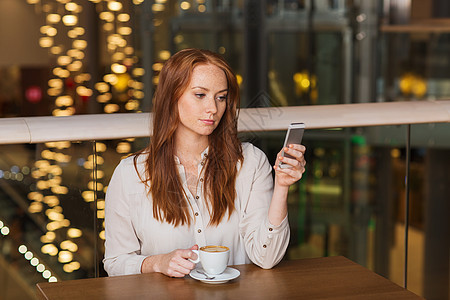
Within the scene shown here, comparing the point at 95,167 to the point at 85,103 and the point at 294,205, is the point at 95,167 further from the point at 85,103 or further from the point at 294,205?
the point at 85,103

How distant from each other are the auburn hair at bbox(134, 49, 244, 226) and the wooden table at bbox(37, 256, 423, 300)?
260mm

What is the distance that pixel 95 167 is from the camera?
6.66 feet

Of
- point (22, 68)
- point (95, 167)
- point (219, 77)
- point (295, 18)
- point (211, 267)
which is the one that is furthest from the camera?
point (295, 18)

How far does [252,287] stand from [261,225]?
0.30 m

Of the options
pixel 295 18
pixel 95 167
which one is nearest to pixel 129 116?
pixel 95 167

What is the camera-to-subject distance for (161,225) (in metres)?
1.79

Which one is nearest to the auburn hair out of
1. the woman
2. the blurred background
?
the woman

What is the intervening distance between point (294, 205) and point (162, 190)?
0.80 m

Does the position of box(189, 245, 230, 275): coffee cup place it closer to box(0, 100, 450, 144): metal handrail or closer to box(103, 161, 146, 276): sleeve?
box(103, 161, 146, 276): sleeve

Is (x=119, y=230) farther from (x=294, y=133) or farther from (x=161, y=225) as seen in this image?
(x=294, y=133)

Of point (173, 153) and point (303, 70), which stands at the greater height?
point (303, 70)

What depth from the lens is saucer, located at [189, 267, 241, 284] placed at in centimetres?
147

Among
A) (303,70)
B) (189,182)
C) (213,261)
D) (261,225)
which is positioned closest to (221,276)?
(213,261)

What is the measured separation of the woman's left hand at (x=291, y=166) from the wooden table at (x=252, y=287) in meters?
0.21
